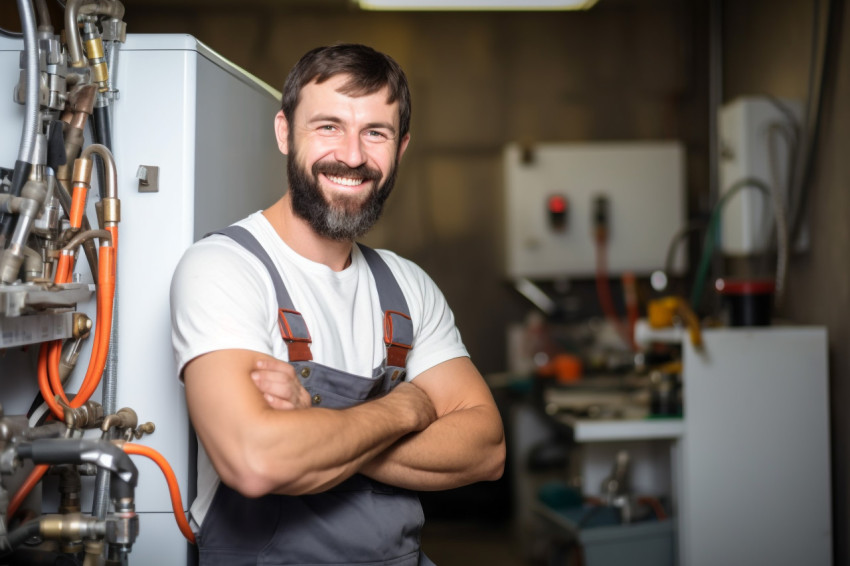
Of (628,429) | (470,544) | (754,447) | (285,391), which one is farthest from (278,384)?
(470,544)

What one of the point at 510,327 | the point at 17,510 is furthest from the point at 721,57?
the point at 17,510

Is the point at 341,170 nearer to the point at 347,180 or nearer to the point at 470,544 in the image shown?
the point at 347,180

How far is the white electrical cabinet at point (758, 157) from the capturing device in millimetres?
3012

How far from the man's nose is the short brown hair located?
0.26 feet

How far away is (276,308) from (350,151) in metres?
0.32

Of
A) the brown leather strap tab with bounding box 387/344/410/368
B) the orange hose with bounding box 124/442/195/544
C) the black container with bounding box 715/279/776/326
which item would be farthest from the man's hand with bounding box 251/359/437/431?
the black container with bounding box 715/279/776/326

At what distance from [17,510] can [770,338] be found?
2.22 meters

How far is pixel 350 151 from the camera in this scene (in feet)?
4.93

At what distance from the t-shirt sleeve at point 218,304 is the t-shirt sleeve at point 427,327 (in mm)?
333

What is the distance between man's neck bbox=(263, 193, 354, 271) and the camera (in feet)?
5.00

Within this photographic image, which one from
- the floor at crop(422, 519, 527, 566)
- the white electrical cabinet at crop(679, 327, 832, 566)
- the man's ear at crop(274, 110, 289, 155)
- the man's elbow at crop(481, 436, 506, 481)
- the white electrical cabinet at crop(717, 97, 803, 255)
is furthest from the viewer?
the floor at crop(422, 519, 527, 566)

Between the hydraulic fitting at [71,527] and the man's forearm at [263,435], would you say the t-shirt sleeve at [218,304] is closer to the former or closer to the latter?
the man's forearm at [263,435]

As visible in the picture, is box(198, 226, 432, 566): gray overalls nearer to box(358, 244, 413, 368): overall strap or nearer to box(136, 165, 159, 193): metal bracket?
box(358, 244, 413, 368): overall strap

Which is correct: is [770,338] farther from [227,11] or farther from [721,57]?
[227,11]
